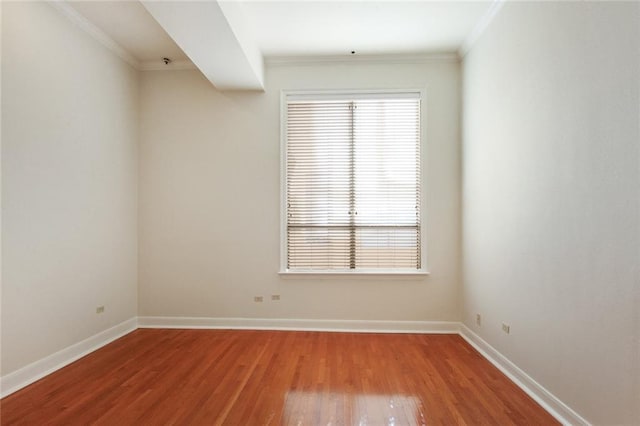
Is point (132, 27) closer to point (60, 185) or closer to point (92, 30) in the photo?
point (92, 30)

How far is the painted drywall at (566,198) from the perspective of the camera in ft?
5.44

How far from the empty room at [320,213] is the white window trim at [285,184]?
3 cm

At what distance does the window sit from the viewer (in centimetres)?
394

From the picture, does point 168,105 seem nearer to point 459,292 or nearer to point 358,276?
point 358,276

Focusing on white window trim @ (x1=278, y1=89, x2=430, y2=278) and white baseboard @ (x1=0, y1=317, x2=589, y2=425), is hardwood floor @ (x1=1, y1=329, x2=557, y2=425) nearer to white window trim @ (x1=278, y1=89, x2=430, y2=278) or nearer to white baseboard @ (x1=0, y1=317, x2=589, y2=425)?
white baseboard @ (x1=0, y1=317, x2=589, y2=425)

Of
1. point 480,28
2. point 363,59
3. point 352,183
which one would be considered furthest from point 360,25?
point 352,183

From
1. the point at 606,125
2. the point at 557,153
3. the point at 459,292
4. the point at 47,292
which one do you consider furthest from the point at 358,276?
the point at 47,292

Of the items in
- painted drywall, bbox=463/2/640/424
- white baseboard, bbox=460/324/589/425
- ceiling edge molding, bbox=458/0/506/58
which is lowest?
white baseboard, bbox=460/324/589/425

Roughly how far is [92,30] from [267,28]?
5.83 feet

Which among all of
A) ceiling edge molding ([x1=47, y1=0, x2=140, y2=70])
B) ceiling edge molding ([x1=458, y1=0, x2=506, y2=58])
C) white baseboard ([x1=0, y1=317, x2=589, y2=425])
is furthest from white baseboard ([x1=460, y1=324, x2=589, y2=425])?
ceiling edge molding ([x1=47, y1=0, x2=140, y2=70])

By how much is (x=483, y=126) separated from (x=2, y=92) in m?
4.13

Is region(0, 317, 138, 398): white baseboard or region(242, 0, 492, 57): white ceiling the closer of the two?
region(0, 317, 138, 398): white baseboard

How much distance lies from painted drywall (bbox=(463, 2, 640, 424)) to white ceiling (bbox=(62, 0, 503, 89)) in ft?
1.98

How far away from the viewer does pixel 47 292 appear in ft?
9.18
